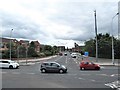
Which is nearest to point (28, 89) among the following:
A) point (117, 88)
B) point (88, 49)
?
point (117, 88)

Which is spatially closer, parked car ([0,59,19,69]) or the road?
the road

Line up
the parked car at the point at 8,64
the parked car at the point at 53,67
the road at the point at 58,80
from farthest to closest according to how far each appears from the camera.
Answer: the parked car at the point at 8,64 < the parked car at the point at 53,67 < the road at the point at 58,80

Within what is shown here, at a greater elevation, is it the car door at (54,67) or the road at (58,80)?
the car door at (54,67)

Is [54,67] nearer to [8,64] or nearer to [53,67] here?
[53,67]

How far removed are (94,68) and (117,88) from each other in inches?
845

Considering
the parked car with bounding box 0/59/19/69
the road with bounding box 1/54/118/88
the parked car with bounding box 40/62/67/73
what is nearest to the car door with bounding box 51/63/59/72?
the parked car with bounding box 40/62/67/73

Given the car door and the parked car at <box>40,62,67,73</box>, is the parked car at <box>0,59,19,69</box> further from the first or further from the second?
the car door

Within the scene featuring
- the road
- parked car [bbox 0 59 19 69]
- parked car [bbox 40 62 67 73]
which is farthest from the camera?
parked car [bbox 0 59 19 69]

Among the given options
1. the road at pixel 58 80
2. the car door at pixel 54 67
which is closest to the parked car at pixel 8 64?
the car door at pixel 54 67

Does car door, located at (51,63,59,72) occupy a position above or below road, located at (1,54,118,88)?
above

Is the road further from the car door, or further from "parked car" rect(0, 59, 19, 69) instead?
"parked car" rect(0, 59, 19, 69)

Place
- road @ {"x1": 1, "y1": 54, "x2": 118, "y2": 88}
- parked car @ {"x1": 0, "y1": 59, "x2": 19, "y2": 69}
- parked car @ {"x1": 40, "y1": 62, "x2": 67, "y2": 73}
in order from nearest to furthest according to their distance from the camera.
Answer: road @ {"x1": 1, "y1": 54, "x2": 118, "y2": 88} < parked car @ {"x1": 40, "y1": 62, "x2": 67, "y2": 73} < parked car @ {"x1": 0, "y1": 59, "x2": 19, "y2": 69}

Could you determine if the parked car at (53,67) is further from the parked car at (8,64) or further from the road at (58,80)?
the parked car at (8,64)

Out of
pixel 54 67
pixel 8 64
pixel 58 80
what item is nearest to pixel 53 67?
pixel 54 67
